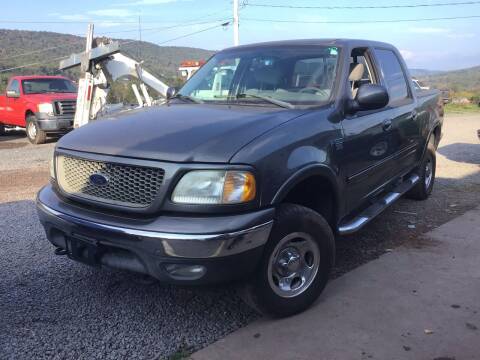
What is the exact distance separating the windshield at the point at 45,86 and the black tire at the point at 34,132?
2.96 feet

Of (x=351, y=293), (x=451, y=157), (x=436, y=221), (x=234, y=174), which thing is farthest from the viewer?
(x=451, y=157)

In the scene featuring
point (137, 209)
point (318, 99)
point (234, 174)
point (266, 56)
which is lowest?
point (137, 209)

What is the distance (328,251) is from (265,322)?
26.0 inches

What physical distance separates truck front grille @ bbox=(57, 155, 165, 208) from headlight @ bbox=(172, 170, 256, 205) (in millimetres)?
148

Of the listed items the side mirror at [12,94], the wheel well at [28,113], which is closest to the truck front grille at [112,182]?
the wheel well at [28,113]

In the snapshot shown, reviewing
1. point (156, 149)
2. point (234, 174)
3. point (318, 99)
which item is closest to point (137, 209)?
point (156, 149)

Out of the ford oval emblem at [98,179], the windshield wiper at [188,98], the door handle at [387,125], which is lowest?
the ford oval emblem at [98,179]

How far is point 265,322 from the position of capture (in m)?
3.27

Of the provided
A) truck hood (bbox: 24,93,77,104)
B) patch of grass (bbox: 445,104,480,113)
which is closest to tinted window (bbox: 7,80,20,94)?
truck hood (bbox: 24,93,77,104)

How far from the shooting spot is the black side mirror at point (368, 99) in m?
3.75

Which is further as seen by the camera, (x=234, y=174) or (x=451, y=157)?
(x=451, y=157)

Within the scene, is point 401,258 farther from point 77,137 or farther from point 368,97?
point 77,137

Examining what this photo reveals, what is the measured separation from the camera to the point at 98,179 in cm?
306

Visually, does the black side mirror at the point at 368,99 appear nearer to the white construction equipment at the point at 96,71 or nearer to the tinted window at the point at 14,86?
the white construction equipment at the point at 96,71
